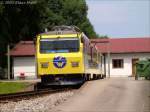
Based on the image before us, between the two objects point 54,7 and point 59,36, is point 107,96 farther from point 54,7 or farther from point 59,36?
point 54,7

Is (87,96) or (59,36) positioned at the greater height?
(59,36)

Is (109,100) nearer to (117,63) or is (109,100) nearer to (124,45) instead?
(117,63)

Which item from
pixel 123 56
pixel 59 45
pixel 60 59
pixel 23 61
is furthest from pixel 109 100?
pixel 23 61

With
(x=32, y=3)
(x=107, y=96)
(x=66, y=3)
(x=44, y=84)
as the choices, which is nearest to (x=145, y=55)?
(x=32, y=3)

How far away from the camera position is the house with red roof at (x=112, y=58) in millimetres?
64188

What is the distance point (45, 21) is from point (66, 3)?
7522 mm

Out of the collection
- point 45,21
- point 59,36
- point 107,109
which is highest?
point 45,21

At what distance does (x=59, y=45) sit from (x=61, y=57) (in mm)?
804

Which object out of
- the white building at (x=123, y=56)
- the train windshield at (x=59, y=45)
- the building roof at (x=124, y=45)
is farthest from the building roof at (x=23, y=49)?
the train windshield at (x=59, y=45)

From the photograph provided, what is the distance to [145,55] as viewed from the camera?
64.9 m

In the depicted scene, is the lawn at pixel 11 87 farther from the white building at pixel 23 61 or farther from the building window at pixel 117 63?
the building window at pixel 117 63

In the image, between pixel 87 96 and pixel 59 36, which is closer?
pixel 87 96

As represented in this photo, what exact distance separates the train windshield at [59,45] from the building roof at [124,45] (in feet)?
110

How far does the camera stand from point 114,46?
2616 inches
